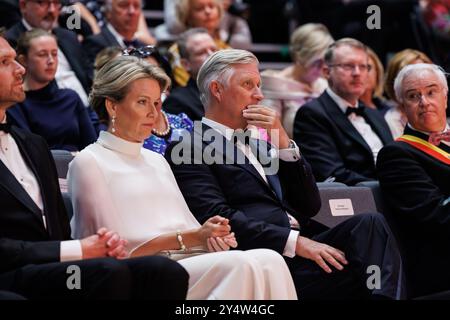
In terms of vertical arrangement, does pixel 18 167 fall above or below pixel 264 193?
above

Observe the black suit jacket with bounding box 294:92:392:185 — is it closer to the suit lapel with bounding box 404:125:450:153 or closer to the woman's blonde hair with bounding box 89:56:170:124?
the suit lapel with bounding box 404:125:450:153

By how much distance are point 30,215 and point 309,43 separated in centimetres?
308

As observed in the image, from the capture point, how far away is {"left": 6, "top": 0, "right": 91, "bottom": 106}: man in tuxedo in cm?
523

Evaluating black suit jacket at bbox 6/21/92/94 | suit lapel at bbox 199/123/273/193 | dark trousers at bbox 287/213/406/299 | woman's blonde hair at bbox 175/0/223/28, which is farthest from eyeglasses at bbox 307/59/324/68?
dark trousers at bbox 287/213/406/299

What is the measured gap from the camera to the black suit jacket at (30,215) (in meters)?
2.91

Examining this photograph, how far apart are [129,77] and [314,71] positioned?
8.16 ft

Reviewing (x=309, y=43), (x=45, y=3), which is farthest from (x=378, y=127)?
(x=45, y=3)

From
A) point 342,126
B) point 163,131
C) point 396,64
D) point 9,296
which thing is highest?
point 396,64

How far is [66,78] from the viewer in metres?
5.25

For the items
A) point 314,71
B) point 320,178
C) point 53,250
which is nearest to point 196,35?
point 314,71

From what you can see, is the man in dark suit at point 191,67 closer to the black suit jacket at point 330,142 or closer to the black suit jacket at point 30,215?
the black suit jacket at point 330,142

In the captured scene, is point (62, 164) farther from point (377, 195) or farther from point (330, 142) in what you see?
point (330, 142)

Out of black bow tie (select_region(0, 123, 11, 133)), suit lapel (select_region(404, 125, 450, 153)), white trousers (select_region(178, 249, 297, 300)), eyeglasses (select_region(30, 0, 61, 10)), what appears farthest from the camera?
eyeglasses (select_region(30, 0, 61, 10))
